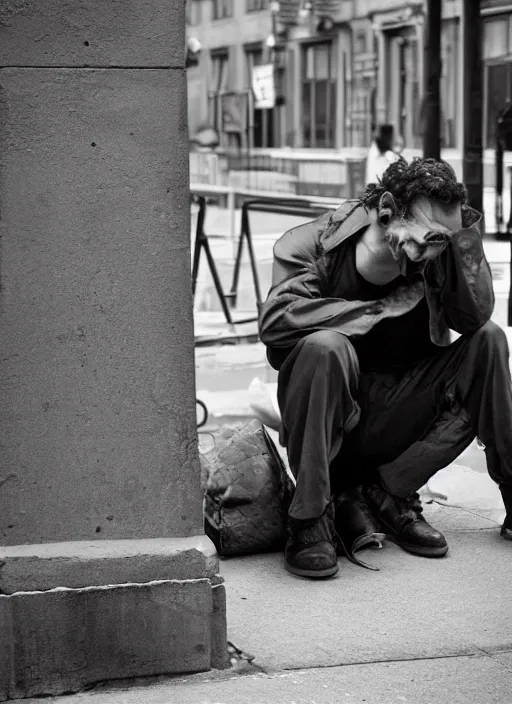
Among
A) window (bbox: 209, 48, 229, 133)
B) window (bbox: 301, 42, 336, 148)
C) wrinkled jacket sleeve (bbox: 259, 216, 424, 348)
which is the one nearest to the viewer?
wrinkled jacket sleeve (bbox: 259, 216, 424, 348)

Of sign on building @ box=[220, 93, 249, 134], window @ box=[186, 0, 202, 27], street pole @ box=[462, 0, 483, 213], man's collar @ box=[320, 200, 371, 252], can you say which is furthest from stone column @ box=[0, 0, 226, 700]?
window @ box=[186, 0, 202, 27]

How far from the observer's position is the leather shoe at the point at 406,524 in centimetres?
452

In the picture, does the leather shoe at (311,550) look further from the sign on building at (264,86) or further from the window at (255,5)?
the window at (255,5)

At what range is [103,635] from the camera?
132 inches

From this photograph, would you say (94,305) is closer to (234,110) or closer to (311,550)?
(311,550)

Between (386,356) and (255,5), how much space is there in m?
32.9

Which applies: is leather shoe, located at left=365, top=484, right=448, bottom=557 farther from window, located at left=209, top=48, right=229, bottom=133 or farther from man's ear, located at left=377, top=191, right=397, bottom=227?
window, located at left=209, top=48, right=229, bottom=133

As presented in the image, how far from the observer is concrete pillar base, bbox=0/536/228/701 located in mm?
3297

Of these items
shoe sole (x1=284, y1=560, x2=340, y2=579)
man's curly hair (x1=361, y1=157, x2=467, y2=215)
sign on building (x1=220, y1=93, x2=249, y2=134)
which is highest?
sign on building (x1=220, y1=93, x2=249, y2=134)

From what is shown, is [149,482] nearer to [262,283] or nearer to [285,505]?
[285,505]

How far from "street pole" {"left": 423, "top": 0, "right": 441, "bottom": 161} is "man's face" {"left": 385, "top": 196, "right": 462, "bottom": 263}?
8.30 metres

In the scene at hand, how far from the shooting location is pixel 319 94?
3300 cm

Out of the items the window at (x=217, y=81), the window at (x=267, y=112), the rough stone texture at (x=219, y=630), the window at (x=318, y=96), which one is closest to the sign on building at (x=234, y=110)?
the window at (x=267, y=112)

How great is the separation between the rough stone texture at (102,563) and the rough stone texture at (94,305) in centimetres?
4
